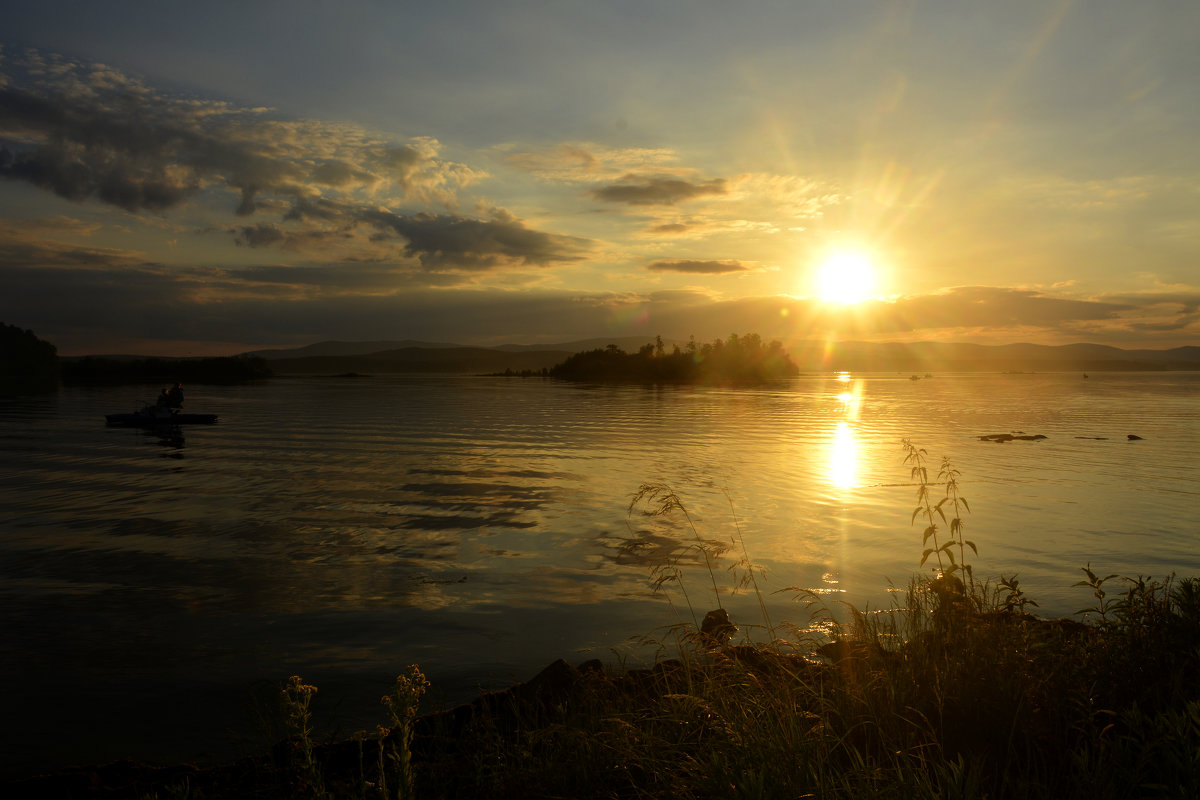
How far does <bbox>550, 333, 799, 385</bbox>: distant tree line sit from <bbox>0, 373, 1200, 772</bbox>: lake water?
130066 mm

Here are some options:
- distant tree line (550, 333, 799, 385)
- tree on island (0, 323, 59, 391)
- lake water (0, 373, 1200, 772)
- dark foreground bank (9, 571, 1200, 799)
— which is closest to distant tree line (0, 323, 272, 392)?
tree on island (0, 323, 59, 391)

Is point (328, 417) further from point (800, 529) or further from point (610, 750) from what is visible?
point (610, 750)

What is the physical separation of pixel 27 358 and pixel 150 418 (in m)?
135

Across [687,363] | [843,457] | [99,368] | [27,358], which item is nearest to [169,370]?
[99,368]

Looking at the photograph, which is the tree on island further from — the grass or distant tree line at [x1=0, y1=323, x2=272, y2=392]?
the grass

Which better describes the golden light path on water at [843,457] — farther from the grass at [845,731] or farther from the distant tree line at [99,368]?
the distant tree line at [99,368]

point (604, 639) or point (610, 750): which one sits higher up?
point (610, 750)

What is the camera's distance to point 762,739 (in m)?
4.86

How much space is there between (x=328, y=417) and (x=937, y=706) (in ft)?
161

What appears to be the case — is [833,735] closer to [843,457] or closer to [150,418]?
[843,457]

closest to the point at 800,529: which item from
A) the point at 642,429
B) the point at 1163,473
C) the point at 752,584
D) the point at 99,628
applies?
the point at 752,584

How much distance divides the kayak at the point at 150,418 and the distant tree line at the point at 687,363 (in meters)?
119

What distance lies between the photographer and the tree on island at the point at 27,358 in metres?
140

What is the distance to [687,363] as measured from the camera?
A: 162250 millimetres
